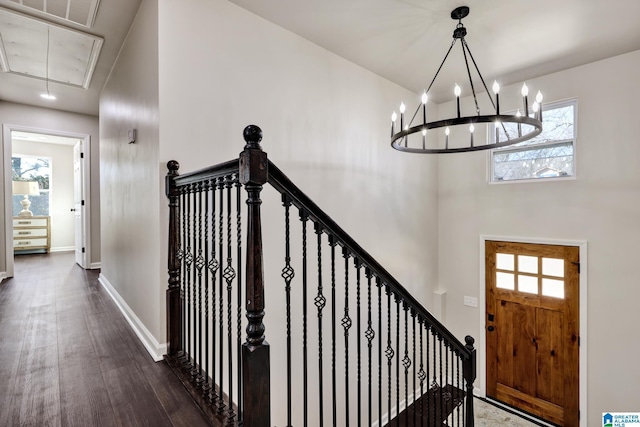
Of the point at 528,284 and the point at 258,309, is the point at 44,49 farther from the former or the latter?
the point at 528,284

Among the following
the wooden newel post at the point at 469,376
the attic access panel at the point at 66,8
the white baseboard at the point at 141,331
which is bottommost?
the wooden newel post at the point at 469,376

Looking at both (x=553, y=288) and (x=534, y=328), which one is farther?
(x=534, y=328)

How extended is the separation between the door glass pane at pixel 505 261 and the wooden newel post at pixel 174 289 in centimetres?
401

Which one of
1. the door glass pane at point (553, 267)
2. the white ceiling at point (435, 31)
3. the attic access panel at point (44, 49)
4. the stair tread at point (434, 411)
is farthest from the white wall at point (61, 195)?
the door glass pane at point (553, 267)

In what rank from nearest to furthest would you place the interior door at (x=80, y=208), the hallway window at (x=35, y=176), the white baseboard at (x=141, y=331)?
the white baseboard at (x=141, y=331)
the interior door at (x=80, y=208)
the hallway window at (x=35, y=176)

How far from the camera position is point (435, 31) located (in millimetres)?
2832

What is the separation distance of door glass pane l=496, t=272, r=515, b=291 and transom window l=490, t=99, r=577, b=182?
1.27 metres

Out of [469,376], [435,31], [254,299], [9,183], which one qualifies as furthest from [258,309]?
[9,183]

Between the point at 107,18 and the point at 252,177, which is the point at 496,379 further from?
the point at 107,18

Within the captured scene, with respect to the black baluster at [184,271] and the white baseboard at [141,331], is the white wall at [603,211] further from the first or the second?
the white baseboard at [141,331]

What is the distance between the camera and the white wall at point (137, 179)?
212 centimetres

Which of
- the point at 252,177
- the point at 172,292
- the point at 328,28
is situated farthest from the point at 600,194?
the point at 172,292

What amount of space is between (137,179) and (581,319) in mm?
4796

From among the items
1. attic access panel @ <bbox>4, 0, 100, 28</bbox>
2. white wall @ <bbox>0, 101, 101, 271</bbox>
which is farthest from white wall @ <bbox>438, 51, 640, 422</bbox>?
white wall @ <bbox>0, 101, 101, 271</bbox>
